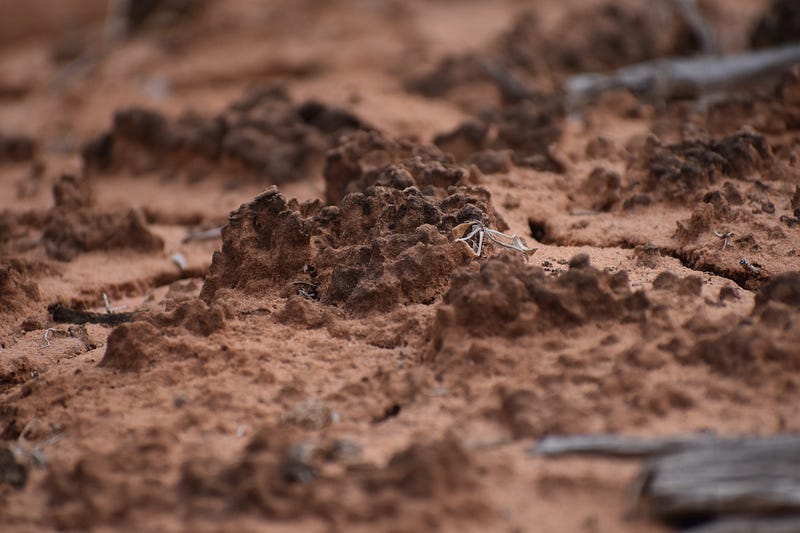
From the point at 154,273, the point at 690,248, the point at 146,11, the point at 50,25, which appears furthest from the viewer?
the point at 50,25

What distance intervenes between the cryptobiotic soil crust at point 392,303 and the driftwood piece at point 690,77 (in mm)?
137

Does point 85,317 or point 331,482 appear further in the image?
point 85,317

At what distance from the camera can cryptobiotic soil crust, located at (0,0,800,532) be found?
217 cm

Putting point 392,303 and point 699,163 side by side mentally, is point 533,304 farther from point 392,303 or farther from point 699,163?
point 699,163

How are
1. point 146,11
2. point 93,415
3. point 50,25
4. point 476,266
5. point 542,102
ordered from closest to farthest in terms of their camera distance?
point 93,415, point 476,266, point 542,102, point 146,11, point 50,25

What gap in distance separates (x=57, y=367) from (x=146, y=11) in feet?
18.9

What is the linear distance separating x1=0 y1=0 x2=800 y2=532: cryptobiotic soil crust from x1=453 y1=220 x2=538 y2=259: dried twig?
2cm

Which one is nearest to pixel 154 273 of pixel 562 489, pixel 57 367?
pixel 57 367

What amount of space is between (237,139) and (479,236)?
234 cm

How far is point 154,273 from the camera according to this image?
4.03 m

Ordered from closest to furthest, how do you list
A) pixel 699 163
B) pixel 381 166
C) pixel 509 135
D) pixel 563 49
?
1. pixel 699 163
2. pixel 381 166
3. pixel 509 135
4. pixel 563 49

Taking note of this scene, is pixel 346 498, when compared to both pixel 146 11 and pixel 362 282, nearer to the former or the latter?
pixel 362 282

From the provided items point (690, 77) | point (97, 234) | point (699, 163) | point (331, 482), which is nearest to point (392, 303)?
point (331, 482)

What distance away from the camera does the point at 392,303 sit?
2.99m
